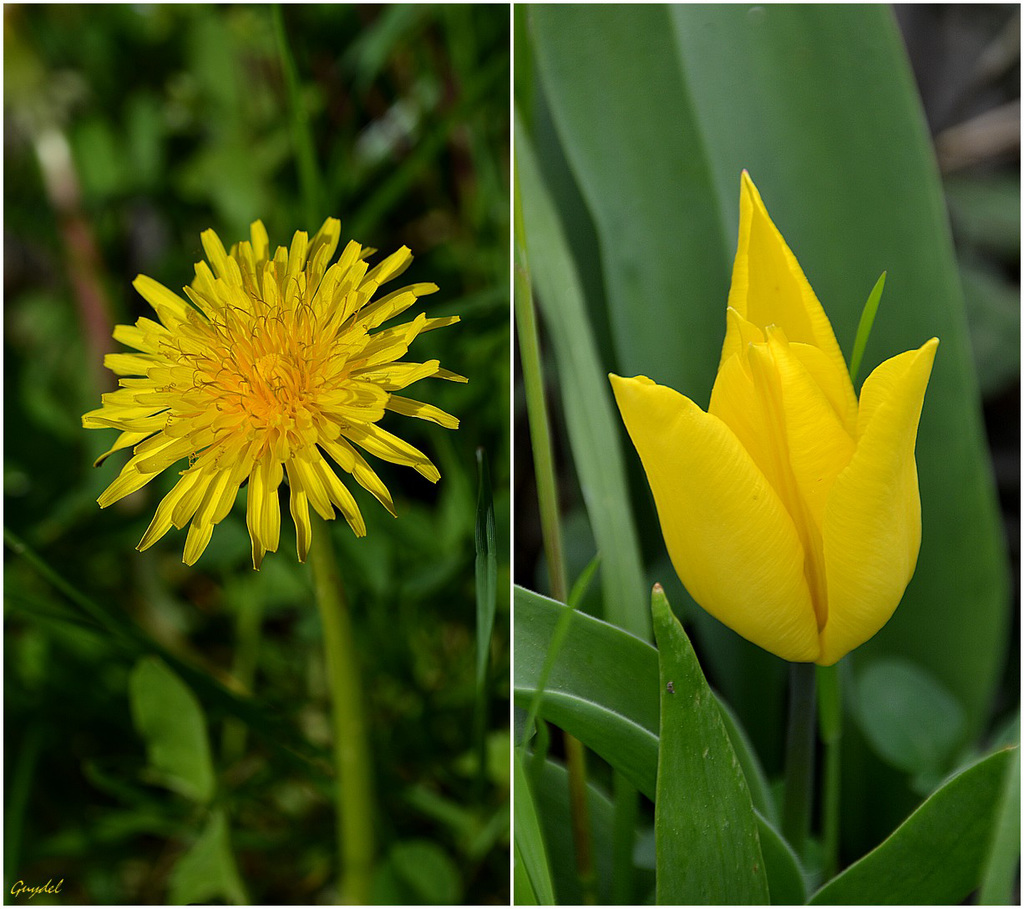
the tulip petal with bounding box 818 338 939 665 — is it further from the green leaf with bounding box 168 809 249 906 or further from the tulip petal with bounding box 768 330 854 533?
the green leaf with bounding box 168 809 249 906

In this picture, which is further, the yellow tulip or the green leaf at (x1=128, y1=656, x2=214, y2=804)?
the green leaf at (x1=128, y1=656, x2=214, y2=804)

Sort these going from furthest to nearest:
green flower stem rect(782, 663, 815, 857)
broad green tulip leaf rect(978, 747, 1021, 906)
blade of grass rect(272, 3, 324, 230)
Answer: blade of grass rect(272, 3, 324, 230) → green flower stem rect(782, 663, 815, 857) → broad green tulip leaf rect(978, 747, 1021, 906)

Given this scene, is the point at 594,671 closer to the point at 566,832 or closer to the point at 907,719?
the point at 566,832

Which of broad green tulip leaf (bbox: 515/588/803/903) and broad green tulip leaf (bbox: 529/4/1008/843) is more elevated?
broad green tulip leaf (bbox: 529/4/1008/843)

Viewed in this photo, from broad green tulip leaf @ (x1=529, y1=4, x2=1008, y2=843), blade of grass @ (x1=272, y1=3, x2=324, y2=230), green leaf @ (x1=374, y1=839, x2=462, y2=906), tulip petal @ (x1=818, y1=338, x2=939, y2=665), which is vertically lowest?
green leaf @ (x1=374, y1=839, x2=462, y2=906)

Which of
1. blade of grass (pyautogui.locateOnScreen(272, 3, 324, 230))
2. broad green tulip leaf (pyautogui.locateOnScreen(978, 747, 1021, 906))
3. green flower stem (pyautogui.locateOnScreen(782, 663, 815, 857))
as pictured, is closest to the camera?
broad green tulip leaf (pyautogui.locateOnScreen(978, 747, 1021, 906))

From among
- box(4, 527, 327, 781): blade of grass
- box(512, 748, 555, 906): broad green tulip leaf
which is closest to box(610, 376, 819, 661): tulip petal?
box(512, 748, 555, 906): broad green tulip leaf

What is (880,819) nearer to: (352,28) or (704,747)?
(704,747)
